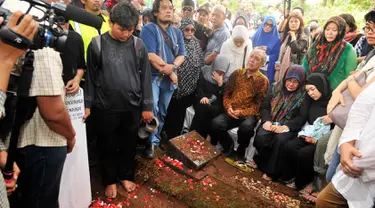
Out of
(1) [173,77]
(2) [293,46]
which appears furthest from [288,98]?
(1) [173,77]

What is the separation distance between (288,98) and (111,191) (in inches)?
98.0

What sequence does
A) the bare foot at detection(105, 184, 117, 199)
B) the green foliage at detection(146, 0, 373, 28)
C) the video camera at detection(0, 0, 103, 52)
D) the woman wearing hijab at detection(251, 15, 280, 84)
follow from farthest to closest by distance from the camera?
the green foliage at detection(146, 0, 373, 28) < the woman wearing hijab at detection(251, 15, 280, 84) < the bare foot at detection(105, 184, 117, 199) < the video camera at detection(0, 0, 103, 52)

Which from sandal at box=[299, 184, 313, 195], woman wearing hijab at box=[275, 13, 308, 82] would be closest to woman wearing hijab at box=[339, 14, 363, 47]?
woman wearing hijab at box=[275, 13, 308, 82]

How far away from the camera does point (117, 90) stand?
8.25 feet

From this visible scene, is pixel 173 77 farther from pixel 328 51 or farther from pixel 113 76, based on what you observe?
pixel 328 51

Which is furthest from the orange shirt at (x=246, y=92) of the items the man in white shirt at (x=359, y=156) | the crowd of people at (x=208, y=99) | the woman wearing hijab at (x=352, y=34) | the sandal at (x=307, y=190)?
the man in white shirt at (x=359, y=156)

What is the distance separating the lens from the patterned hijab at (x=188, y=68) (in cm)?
379

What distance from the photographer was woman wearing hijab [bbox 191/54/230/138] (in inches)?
163

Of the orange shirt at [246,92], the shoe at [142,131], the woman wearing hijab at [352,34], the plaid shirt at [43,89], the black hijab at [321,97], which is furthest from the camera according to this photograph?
the woman wearing hijab at [352,34]

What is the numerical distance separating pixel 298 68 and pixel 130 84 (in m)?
2.25

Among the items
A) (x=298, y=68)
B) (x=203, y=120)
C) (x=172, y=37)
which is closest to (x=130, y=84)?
(x=172, y=37)

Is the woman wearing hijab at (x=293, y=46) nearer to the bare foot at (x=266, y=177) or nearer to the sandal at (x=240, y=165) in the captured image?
the sandal at (x=240, y=165)

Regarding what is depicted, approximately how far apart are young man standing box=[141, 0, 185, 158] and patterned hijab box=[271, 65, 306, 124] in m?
1.41

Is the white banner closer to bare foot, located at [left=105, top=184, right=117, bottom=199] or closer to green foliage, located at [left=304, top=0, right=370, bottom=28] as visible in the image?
bare foot, located at [left=105, top=184, right=117, bottom=199]
